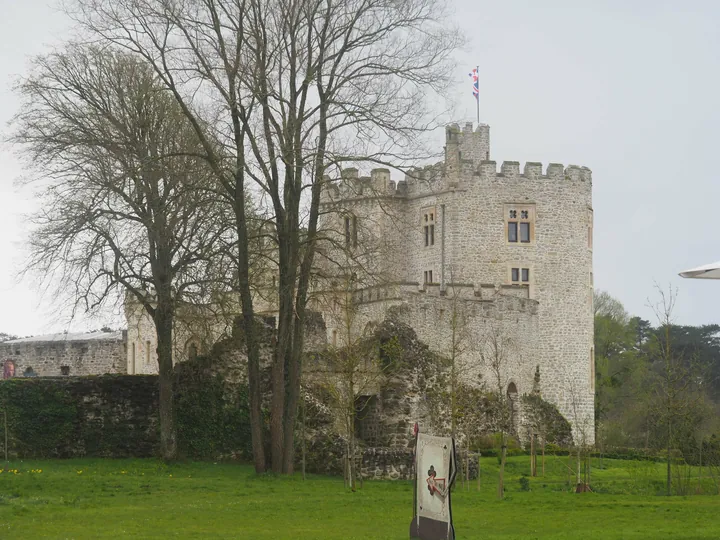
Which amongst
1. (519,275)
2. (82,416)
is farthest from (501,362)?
(82,416)

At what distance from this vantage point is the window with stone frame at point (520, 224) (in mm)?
51594

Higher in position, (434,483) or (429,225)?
(429,225)

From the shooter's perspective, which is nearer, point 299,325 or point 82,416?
point 299,325

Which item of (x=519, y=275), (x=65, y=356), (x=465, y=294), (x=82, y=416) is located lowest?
(x=82, y=416)

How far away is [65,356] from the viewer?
57469 millimetres

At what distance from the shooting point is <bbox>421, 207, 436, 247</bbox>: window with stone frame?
52125 mm

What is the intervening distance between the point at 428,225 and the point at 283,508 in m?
29.8

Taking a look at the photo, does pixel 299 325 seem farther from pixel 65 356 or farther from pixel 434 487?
pixel 65 356

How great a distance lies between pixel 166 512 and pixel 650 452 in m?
23.5

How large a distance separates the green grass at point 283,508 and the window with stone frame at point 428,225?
20976mm

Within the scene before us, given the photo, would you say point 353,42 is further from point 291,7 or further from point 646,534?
point 646,534

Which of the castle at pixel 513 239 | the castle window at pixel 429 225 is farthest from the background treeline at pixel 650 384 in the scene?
the castle window at pixel 429 225

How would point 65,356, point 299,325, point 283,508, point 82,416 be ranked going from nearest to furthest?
point 283,508 → point 299,325 → point 82,416 → point 65,356

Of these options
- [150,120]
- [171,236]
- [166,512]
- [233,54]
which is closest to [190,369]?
[171,236]
